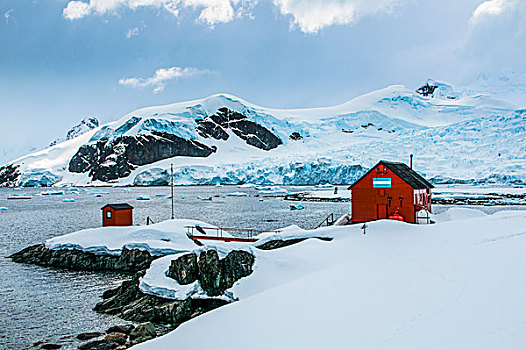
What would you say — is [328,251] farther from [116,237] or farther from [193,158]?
[193,158]

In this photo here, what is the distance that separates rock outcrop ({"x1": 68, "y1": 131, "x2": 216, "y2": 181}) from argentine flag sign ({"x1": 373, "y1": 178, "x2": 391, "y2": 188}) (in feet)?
→ 493

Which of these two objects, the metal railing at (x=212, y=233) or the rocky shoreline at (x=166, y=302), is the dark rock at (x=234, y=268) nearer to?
the rocky shoreline at (x=166, y=302)

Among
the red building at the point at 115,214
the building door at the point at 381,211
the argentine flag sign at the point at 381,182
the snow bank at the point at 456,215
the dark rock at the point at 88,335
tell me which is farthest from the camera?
the red building at the point at 115,214

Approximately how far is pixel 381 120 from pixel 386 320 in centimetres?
13617

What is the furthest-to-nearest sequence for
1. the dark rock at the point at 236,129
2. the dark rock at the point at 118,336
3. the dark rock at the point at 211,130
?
the dark rock at the point at 211,130 → the dark rock at the point at 236,129 → the dark rock at the point at 118,336

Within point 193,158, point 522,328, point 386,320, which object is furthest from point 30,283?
point 193,158

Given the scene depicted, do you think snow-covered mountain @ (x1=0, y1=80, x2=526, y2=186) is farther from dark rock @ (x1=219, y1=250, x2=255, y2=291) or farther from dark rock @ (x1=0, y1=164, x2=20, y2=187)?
dark rock @ (x1=219, y1=250, x2=255, y2=291)

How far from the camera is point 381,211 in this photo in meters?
24.9

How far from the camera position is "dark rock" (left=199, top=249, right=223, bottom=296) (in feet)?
48.2

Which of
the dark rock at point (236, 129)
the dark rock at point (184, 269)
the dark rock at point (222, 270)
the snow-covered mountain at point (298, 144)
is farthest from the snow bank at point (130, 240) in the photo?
the dark rock at point (236, 129)

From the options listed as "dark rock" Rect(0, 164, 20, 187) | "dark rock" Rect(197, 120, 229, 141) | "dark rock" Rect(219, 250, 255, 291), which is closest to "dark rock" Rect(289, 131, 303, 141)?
"dark rock" Rect(197, 120, 229, 141)

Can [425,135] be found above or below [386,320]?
above

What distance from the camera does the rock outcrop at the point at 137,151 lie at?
557 ft

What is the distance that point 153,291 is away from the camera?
50.0 feet
